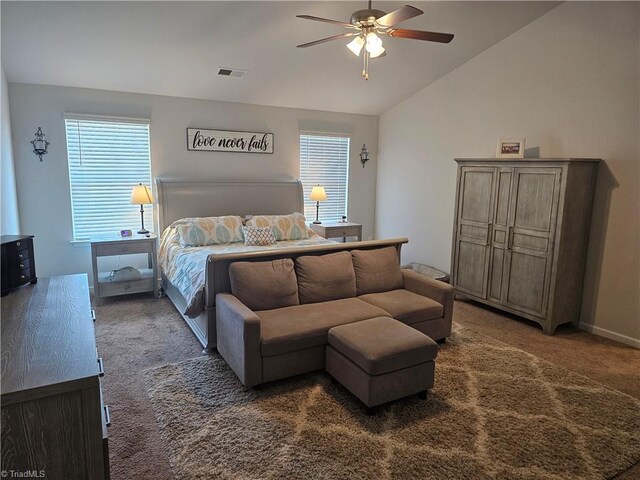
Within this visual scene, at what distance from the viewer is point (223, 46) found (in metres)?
4.12

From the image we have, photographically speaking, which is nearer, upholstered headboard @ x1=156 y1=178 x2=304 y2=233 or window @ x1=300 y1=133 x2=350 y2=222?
upholstered headboard @ x1=156 y1=178 x2=304 y2=233

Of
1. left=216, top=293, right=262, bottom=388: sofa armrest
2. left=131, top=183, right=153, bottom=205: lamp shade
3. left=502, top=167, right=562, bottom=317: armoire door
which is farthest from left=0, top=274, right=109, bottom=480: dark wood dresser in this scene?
left=502, top=167, right=562, bottom=317: armoire door

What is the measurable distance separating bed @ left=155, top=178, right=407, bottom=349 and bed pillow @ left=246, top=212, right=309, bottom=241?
133 millimetres

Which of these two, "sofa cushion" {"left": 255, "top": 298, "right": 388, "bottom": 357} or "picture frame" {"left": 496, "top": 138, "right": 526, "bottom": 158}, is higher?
"picture frame" {"left": 496, "top": 138, "right": 526, "bottom": 158}

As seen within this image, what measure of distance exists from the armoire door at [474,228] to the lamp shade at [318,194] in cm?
200

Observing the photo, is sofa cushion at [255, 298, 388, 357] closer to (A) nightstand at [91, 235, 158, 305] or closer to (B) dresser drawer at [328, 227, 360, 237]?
(A) nightstand at [91, 235, 158, 305]

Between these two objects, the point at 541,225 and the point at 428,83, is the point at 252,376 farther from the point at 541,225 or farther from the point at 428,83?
the point at 428,83

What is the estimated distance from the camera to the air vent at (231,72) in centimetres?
461

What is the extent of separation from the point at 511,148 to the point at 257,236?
2.93 m

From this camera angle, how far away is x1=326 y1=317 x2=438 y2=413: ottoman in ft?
8.45

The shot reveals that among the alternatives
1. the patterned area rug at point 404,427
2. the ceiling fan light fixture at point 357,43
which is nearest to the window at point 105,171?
the patterned area rug at point 404,427

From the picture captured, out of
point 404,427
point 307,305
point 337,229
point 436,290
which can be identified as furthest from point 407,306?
point 337,229

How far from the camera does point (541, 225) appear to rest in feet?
13.2

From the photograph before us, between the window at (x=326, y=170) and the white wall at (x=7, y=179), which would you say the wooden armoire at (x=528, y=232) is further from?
the white wall at (x=7, y=179)
